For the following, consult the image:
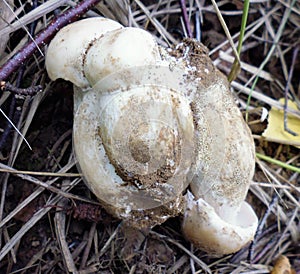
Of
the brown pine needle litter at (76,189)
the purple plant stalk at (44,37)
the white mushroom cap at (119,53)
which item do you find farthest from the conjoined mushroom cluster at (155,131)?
the brown pine needle litter at (76,189)

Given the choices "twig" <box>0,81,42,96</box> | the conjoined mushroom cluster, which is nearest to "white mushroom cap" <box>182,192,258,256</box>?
the conjoined mushroom cluster

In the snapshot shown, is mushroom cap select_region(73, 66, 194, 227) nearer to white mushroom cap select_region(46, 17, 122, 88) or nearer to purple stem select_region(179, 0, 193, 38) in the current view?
white mushroom cap select_region(46, 17, 122, 88)

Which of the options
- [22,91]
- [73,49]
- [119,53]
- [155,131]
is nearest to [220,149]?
[155,131]

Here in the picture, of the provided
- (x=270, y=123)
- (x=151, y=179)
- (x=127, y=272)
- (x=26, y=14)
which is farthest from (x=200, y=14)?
(x=127, y=272)

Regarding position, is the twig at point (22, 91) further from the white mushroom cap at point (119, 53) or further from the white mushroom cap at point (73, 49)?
the white mushroom cap at point (119, 53)

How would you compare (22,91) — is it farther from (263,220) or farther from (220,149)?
(263,220)
